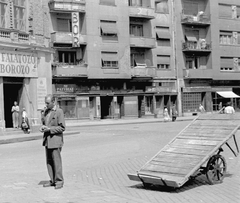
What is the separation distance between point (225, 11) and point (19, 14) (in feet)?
110

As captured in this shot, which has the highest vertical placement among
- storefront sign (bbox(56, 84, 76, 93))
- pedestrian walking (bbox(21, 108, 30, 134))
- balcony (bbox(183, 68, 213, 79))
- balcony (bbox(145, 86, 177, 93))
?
balcony (bbox(183, 68, 213, 79))

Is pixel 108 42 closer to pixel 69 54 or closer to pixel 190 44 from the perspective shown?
pixel 69 54

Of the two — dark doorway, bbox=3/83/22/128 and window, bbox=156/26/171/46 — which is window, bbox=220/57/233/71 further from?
dark doorway, bbox=3/83/22/128

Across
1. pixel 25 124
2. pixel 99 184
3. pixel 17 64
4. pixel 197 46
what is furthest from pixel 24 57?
pixel 197 46

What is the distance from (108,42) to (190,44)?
1129 cm

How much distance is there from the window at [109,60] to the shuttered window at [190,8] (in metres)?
12.0

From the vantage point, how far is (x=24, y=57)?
26859 millimetres

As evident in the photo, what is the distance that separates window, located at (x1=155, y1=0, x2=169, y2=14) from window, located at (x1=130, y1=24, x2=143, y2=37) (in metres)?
3.39

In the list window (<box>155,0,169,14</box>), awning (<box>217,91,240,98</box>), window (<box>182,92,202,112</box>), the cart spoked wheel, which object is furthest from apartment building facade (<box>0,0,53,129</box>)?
awning (<box>217,91,240,98</box>)

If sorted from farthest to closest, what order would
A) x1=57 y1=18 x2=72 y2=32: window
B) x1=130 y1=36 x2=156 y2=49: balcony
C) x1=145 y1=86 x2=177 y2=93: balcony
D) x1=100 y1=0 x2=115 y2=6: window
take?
1. x1=145 y1=86 x2=177 y2=93: balcony
2. x1=130 y1=36 x2=156 y2=49: balcony
3. x1=100 y1=0 x2=115 y2=6: window
4. x1=57 y1=18 x2=72 y2=32: window

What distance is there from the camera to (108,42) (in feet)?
147

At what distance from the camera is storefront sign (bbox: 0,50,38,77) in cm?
2550

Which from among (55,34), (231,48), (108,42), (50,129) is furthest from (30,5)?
(231,48)

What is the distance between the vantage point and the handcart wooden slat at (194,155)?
25.3 ft
